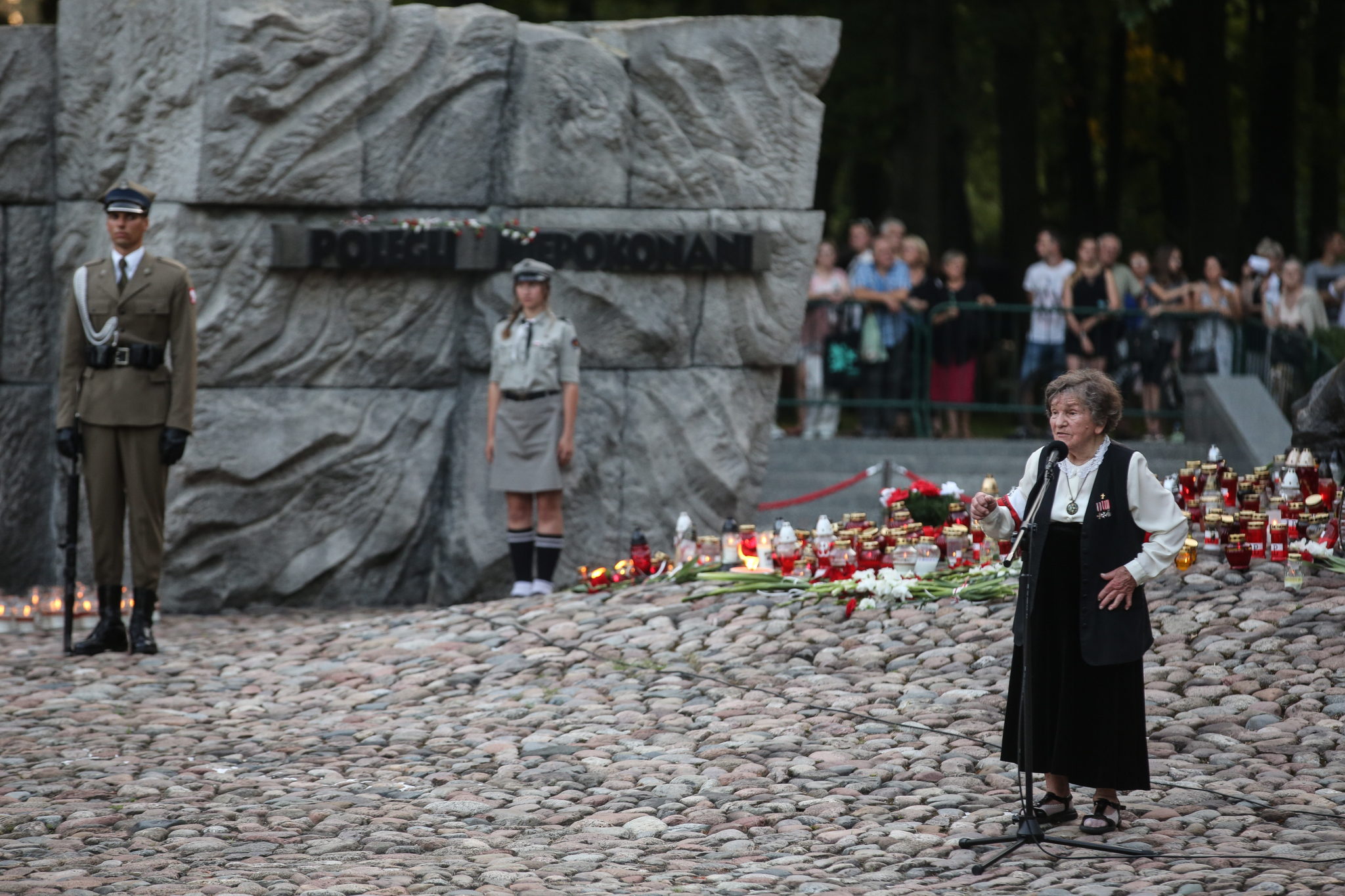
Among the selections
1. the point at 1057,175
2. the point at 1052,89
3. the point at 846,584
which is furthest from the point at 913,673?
the point at 1057,175

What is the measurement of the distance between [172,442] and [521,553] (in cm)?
217

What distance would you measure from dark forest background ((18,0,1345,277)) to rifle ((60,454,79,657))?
10.9 meters

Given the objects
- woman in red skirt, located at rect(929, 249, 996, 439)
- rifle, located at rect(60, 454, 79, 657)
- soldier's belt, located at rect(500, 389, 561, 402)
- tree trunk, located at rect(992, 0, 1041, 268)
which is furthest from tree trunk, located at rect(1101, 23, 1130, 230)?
rifle, located at rect(60, 454, 79, 657)

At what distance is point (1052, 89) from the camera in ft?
82.6

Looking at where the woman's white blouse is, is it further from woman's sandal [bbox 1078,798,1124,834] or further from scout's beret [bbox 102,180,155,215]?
scout's beret [bbox 102,180,155,215]

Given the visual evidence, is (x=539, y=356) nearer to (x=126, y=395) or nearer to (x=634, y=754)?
(x=126, y=395)

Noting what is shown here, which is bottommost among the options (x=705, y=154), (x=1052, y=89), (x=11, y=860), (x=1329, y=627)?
(x=11, y=860)

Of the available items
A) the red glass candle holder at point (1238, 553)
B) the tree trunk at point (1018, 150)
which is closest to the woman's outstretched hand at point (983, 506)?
the red glass candle holder at point (1238, 553)

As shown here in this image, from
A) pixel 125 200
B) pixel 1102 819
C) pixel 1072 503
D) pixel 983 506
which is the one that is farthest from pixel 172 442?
pixel 1102 819

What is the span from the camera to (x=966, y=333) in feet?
45.7

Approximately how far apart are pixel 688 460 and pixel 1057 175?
20066 millimetres

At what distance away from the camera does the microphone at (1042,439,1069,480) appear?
16.8 feet

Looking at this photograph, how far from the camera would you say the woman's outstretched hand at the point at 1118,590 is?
5211 mm

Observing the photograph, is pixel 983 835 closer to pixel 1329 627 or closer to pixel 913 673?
pixel 913 673
